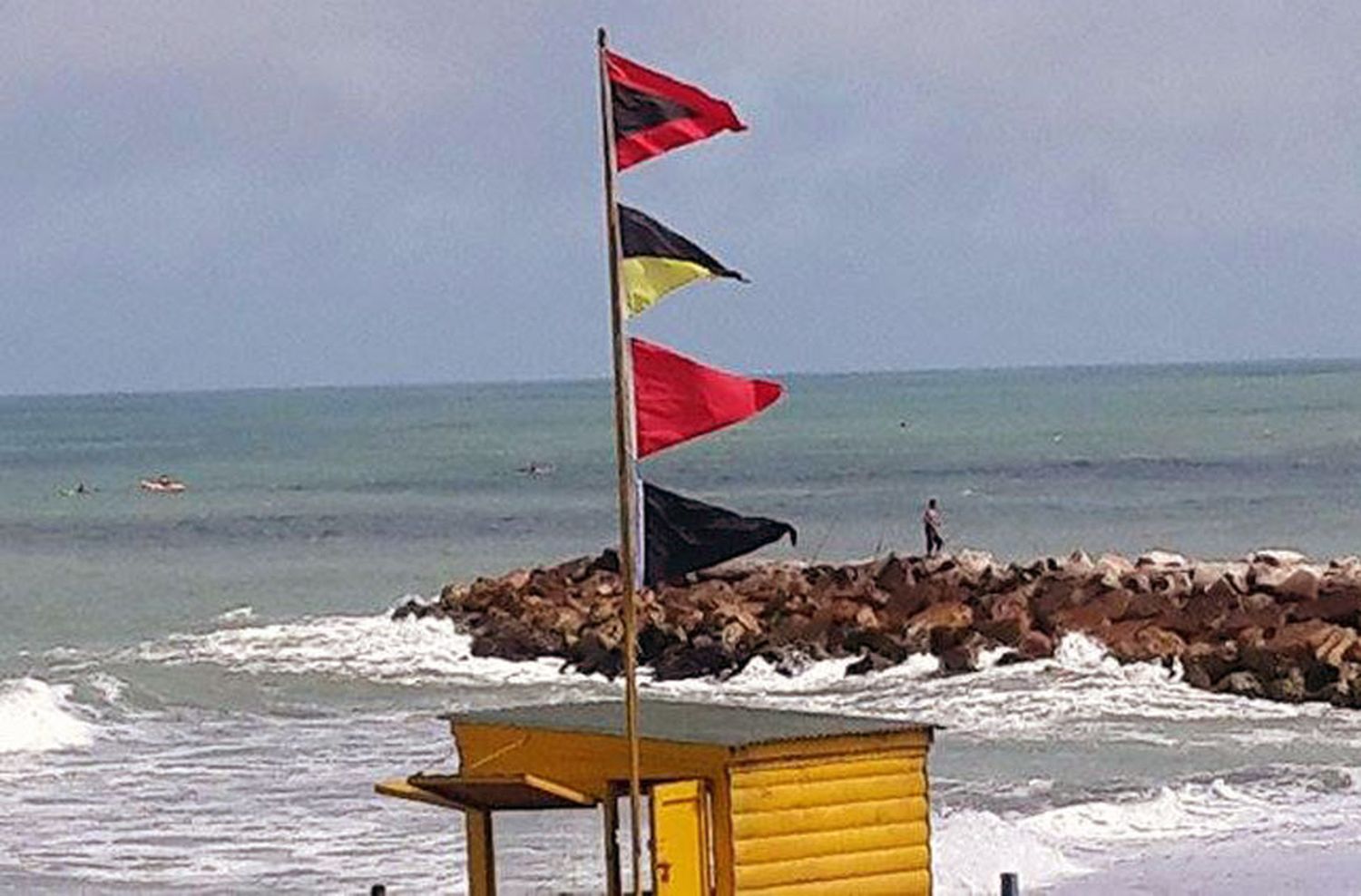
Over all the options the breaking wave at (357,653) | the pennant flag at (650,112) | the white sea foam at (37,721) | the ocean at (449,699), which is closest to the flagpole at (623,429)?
the pennant flag at (650,112)

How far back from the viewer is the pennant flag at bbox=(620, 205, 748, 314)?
44.3ft

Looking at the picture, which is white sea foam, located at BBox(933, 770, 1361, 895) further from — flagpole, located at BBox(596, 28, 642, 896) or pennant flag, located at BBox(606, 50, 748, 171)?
pennant flag, located at BBox(606, 50, 748, 171)

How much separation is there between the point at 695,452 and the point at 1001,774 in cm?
10769

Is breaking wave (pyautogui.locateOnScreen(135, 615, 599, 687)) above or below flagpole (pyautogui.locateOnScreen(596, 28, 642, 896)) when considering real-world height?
below

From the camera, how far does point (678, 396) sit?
1349 cm

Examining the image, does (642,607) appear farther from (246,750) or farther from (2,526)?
(2,526)

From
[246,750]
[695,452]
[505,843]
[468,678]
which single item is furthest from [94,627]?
[695,452]

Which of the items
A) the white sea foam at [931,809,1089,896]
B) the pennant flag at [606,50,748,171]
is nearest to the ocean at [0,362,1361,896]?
the white sea foam at [931,809,1089,896]

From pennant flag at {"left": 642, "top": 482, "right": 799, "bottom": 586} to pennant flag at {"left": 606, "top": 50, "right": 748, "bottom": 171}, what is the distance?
1.61m

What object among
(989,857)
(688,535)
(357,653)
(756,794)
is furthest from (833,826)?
(357,653)

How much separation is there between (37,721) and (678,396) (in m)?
23.7

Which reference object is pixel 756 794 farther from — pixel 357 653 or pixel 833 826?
pixel 357 653

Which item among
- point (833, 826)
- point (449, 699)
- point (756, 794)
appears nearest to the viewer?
point (756, 794)

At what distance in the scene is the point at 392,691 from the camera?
3859 centimetres
